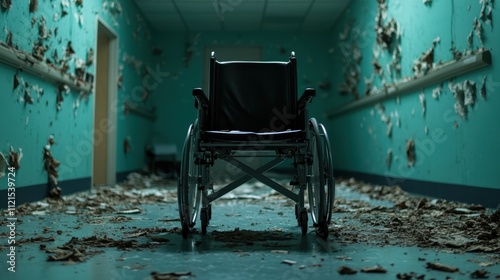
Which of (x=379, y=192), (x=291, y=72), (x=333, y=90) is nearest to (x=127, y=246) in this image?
(x=291, y=72)

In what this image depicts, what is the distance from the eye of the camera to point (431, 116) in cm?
392

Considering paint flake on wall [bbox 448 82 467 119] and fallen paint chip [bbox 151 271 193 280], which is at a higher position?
paint flake on wall [bbox 448 82 467 119]

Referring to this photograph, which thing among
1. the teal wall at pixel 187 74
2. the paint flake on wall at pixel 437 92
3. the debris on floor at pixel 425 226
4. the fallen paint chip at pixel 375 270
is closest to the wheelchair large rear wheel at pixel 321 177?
the debris on floor at pixel 425 226

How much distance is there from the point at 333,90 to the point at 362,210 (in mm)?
4930

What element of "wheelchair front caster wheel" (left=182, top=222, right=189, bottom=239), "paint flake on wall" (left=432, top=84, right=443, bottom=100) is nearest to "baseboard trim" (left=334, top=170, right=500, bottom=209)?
"paint flake on wall" (left=432, top=84, right=443, bottom=100)

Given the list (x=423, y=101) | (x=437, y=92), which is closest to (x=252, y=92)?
(x=437, y=92)

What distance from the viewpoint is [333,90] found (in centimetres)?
795

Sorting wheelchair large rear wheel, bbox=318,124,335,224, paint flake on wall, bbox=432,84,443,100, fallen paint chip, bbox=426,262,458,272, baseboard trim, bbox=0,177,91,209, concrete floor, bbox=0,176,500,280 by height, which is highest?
paint flake on wall, bbox=432,84,443,100

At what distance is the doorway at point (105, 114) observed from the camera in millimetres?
5660

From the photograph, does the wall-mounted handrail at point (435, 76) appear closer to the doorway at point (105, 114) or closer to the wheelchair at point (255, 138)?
the wheelchair at point (255, 138)

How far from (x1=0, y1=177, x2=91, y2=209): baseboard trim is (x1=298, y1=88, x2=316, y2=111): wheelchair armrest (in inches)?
78.1

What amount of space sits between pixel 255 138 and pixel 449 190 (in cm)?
211

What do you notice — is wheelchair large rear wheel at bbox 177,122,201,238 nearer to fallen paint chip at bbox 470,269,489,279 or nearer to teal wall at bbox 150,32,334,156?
fallen paint chip at bbox 470,269,489,279

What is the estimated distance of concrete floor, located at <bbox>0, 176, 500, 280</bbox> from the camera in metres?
1.54
